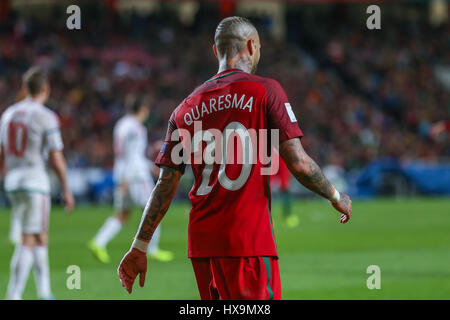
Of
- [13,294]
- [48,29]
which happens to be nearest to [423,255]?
[13,294]

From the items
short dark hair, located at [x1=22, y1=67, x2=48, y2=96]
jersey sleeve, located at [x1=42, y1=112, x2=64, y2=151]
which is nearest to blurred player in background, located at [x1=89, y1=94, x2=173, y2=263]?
jersey sleeve, located at [x1=42, y1=112, x2=64, y2=151]

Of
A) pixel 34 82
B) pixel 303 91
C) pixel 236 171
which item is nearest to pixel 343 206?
pixel 236 171

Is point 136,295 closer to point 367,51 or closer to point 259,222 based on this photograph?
point 259,222

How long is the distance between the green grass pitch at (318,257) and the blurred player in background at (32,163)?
93cm

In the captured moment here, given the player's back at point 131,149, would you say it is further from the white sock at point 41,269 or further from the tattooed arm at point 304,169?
the tattooed arm at point 304,169

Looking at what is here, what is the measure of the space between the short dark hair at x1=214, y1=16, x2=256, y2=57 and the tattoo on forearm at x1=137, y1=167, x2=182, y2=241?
0.76 m

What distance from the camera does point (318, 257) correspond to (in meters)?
12.9

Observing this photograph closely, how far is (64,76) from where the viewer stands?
107 feet

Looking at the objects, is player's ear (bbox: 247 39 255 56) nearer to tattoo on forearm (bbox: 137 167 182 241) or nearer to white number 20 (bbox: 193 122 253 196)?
white number 20 (bbox: 193 122 253 196)

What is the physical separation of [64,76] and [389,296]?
25690 mm

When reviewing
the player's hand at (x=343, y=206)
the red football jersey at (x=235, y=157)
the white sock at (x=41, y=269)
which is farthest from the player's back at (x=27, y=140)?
the player's hand at (x=343, y=206)

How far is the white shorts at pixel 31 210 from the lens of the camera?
859cm

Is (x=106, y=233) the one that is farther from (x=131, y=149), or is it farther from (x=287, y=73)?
(x=287, y=73)
